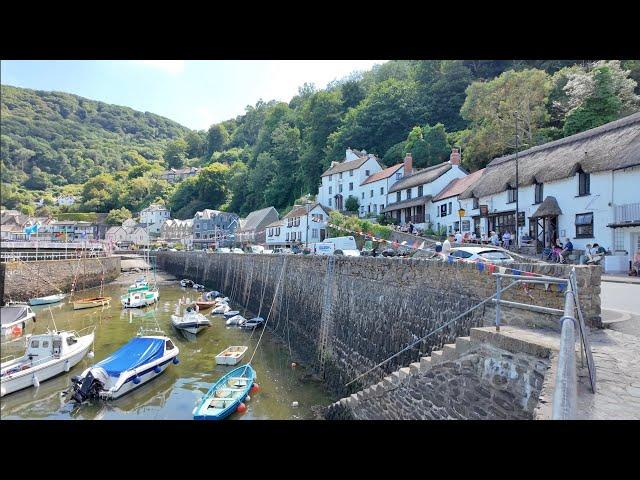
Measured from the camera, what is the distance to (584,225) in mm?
22625

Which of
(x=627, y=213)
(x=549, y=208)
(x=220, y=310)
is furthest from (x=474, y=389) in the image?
(x=220, y=310)

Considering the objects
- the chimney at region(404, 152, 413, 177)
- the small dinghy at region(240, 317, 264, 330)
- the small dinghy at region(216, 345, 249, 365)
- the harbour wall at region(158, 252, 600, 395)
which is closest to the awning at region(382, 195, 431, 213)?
the chimney at region(404, 152, 413, 177)

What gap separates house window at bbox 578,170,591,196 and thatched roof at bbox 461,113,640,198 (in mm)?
445

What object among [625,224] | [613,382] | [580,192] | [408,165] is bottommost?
[613,382]

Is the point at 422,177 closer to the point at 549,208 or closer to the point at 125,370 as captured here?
the point at 549,208

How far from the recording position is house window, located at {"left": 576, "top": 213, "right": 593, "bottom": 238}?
72.8 feet

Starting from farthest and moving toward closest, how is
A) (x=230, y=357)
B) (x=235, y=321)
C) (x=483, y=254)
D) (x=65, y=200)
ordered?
(x=235, y=321), (x=230, y=357), (x=483, y=254), (x=65, y=200)

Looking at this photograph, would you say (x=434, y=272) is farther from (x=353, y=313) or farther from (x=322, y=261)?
(x=322, y=261)

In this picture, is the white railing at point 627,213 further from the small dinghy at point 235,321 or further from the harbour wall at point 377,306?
the small dinghy at point 235,321

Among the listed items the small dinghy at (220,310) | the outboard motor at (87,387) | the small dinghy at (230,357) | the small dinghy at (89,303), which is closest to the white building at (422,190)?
the small dinghy at (220,310)

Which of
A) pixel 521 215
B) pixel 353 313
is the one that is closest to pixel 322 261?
pixel 353 313

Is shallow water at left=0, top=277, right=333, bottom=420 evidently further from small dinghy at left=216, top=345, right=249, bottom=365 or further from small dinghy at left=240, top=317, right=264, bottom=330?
small dinghy at left=240, top=317, right=264, bottom=330

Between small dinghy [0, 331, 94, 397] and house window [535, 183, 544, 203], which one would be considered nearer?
small dinghy [0, 331, 94, 397]

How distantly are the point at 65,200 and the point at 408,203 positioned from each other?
34.6 m
